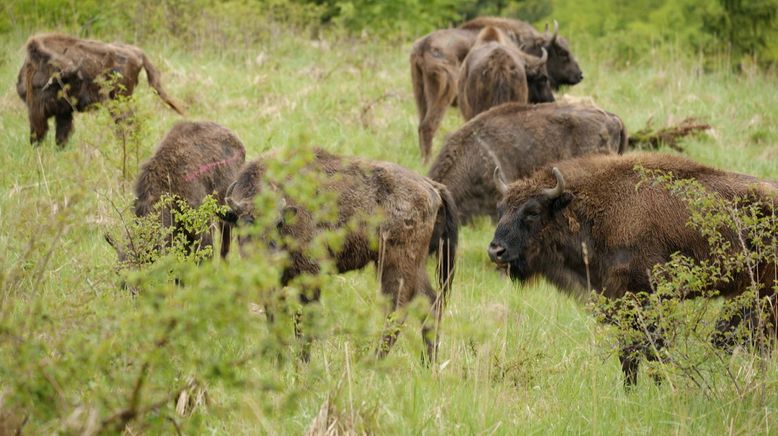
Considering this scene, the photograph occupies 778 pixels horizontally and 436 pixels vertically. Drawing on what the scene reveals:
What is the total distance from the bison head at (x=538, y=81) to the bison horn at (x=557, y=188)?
6.74 metres

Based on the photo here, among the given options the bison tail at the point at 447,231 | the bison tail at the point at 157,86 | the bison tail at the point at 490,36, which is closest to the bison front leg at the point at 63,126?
the bison tail at the point at 157,86

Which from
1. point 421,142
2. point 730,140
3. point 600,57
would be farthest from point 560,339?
point 600,57

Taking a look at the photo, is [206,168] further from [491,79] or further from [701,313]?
[491,79]

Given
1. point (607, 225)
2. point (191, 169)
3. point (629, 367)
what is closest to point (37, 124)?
point (191, 169)

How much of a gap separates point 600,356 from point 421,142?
785 centimetres

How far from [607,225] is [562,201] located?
40cm

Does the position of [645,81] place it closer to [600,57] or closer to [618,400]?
[600,57]

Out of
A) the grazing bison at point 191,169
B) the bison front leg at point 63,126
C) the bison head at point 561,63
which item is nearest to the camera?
the grazing bison at point 191,169

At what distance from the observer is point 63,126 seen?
12.3 meters

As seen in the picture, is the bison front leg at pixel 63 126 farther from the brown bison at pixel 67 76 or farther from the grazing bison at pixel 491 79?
the grazing bison at pixel 491 79

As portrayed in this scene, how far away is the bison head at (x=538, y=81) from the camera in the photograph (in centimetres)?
1405

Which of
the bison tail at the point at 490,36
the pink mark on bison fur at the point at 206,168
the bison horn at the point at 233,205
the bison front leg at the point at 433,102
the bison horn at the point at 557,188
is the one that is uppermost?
the bison horn at the point at 557,188

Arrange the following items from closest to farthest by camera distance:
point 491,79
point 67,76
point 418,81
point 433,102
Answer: point 67,76, point 491,79, point 433,102, point 418,81

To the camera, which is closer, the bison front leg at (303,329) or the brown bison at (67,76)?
the bison front leg at (303,329)
